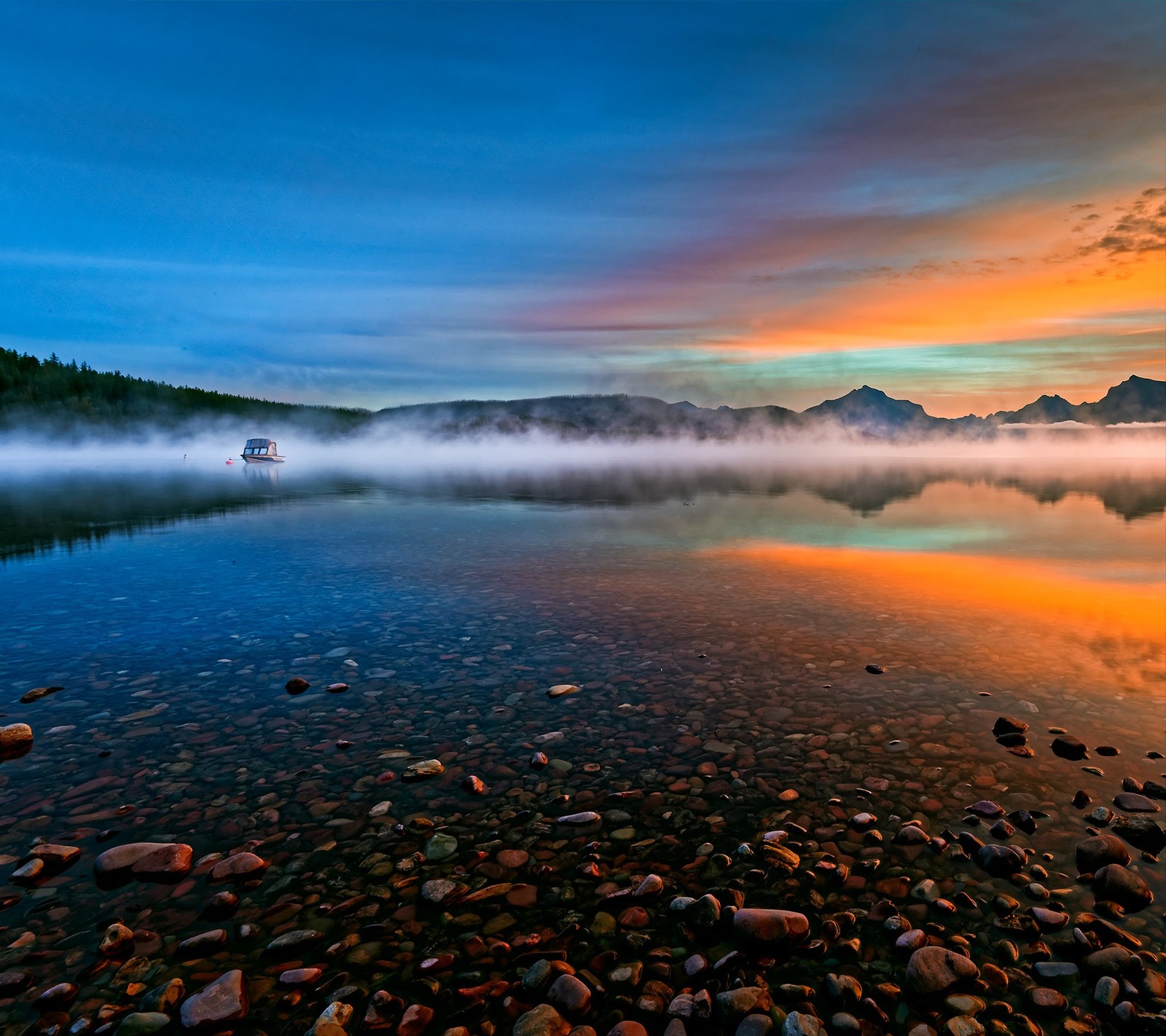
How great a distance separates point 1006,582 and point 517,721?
18.1 meters

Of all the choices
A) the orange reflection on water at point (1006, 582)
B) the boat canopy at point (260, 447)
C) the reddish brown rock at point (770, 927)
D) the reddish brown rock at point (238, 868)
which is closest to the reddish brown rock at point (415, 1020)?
the reddish brown rock at point (238, 868)

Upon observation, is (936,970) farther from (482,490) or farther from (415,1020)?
(482,490)

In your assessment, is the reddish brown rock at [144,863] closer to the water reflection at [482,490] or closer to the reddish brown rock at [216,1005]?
the reddish brown rock at [216,1005]

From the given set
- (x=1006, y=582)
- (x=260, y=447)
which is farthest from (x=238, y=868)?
(x=260, y=447)

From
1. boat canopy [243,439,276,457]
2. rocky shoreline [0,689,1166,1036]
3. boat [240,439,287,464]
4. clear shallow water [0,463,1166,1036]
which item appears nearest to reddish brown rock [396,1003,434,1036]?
rocky shoreline [0,689,1166,1036]

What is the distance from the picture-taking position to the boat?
144000 mm

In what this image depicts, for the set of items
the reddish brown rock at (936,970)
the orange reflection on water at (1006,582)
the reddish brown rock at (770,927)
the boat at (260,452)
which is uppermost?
the boat at (260,452)

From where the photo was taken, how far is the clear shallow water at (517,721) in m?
6.38

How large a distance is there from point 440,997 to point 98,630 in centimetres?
1428

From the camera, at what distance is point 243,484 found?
2921 inches

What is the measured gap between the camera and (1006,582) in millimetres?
20750

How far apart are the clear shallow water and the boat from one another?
12913cm

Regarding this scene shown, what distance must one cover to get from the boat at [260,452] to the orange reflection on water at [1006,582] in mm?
141666

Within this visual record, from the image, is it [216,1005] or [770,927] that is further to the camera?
[770,927]
